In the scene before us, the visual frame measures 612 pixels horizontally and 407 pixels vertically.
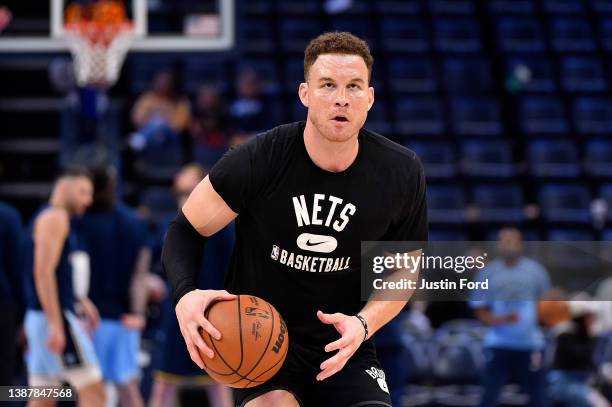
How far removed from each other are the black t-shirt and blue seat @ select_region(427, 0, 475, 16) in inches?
489

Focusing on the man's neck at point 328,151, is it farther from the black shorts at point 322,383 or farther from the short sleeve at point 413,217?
the black shorts at point 322,383

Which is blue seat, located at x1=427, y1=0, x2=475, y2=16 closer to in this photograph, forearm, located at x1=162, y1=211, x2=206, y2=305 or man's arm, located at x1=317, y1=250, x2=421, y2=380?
man's arm, located at x1=317, y1=250, x2=421, y2=380

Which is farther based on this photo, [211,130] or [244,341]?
[211,130]

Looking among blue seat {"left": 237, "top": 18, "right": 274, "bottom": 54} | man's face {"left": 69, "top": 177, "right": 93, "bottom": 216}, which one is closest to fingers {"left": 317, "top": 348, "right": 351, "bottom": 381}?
man's face {"left": 69, "top": 177, "right": 93, "bottom": 216}

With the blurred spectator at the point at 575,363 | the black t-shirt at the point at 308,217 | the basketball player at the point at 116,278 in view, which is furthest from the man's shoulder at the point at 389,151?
the blurred spectator at the point at 575,363

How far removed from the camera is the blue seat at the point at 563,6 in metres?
15.6

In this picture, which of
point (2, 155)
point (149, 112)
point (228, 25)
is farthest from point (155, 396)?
point (2, 155)

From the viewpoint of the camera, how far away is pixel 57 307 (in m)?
5.76

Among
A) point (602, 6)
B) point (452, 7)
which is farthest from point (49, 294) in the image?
point (602, 6)

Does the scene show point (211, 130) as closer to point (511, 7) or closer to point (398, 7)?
point (398, 7)

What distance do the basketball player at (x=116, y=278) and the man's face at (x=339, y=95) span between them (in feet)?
11.0

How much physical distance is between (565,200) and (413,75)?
2.99m

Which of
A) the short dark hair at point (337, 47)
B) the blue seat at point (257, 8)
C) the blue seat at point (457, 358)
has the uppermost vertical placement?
the blue seat at point (257, 8)

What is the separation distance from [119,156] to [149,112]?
2.49ft
